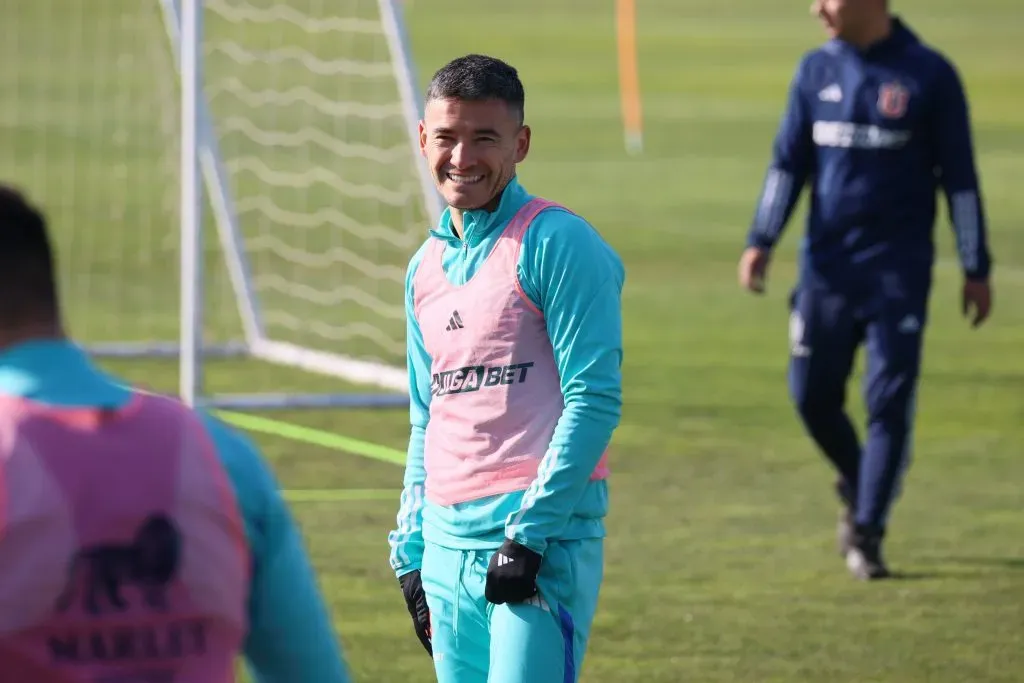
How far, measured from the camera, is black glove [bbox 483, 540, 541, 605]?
4.31m

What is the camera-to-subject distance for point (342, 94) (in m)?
31.2

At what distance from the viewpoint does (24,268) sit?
2.62 meters

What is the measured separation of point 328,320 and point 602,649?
905cm

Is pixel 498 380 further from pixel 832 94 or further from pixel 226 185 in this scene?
pixel 226 185

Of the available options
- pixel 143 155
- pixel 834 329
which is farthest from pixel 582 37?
pixel 834 329

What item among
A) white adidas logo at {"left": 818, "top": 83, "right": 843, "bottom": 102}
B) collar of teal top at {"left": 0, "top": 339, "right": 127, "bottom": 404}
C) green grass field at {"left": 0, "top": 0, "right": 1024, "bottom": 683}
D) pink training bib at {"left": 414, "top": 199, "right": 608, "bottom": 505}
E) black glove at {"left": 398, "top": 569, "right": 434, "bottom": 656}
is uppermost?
white adidas logo at {"left": 818, "top": 83, "right": 843, "bottom": 102}

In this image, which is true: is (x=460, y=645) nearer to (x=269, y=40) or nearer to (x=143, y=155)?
(x=143, y=155)

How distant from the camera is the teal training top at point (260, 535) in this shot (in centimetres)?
265

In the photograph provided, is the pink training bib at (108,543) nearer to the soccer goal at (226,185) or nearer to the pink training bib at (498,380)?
the pink training bib at (498,380)

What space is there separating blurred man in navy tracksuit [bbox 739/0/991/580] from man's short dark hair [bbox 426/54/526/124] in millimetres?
4020

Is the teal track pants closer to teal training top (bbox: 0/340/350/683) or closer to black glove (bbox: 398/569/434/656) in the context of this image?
black glove (bbox: 398/569/434/656)

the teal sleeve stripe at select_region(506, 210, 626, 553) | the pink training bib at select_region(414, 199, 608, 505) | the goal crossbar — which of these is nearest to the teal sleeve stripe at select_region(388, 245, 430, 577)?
the pink training bib at select_region(414, 199, 608, 505)

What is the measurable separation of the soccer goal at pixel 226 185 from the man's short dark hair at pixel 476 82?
23.1ft

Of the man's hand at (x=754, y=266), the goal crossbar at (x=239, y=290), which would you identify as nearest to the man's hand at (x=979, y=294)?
the man's hand at (x=754, y=266)
